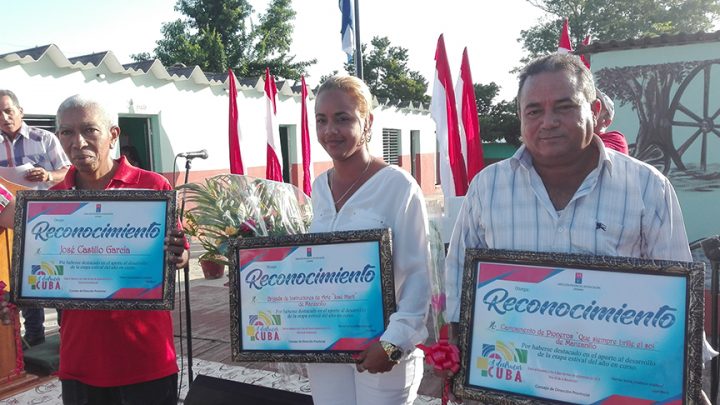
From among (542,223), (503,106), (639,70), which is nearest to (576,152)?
(542,223)

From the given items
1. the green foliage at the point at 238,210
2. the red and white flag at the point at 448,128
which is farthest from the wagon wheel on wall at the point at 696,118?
the green foliage at the point at 238,210

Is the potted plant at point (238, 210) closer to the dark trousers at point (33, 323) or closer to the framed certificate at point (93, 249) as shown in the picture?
the framed certificate at point (93, 249)

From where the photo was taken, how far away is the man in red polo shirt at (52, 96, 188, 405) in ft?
7.10

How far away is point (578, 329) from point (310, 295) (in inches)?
38.8

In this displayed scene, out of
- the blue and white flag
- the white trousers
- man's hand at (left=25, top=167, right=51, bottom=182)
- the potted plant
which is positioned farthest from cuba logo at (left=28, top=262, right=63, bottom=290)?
the blue and white flag

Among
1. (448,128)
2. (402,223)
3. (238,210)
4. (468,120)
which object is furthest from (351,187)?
(468,120)

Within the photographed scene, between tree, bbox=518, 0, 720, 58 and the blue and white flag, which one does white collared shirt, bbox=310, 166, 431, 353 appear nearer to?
the blue and white flag

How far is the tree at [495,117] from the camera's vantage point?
24.7 metres

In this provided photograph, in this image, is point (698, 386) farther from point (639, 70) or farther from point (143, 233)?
point (639, 70)

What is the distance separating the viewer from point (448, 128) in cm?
562

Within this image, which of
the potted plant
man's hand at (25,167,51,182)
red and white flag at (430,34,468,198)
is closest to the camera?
the potted plant

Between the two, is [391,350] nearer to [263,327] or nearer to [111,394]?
[263,327]

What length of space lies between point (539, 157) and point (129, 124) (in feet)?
35.7

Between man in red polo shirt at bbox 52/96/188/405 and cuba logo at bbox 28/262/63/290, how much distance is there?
152mm
